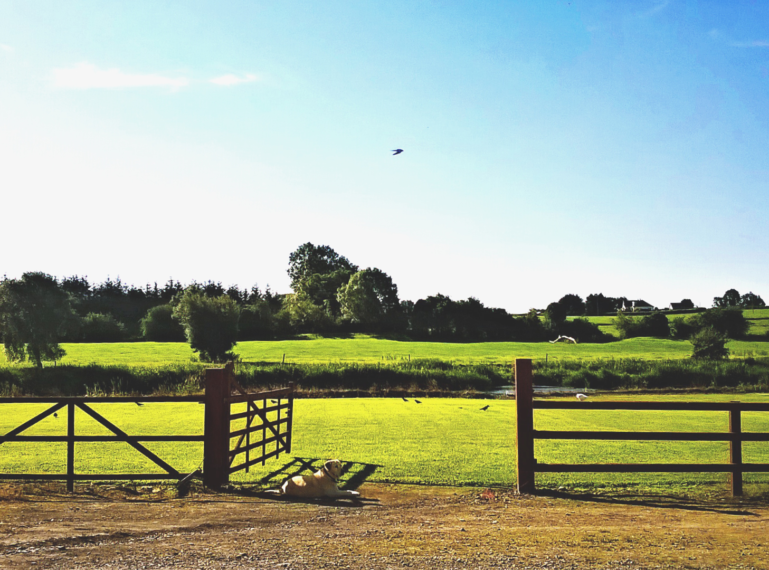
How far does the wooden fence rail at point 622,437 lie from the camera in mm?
10305

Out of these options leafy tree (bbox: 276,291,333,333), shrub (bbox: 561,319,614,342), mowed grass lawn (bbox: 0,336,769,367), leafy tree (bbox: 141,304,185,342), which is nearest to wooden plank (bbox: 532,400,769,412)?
mowed grass lawn (bbox: 0,336,769,367)

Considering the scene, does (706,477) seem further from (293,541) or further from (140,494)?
(140,494)

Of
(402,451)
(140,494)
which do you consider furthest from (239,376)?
(140,494)

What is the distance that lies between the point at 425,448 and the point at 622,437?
6169 mm

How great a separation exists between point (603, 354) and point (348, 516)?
246 ft

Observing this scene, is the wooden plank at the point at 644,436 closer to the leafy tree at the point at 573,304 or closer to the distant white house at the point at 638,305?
the leafy tree at the point at 573,304

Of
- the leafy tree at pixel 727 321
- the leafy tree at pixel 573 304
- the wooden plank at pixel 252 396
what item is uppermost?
the leafy tree at pixel 573 304

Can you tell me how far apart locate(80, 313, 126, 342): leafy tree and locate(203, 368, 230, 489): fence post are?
283 feet

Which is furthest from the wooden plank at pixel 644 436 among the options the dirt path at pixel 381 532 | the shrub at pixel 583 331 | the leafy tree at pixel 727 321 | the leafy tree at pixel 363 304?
the leafy tree at pixel 363 304

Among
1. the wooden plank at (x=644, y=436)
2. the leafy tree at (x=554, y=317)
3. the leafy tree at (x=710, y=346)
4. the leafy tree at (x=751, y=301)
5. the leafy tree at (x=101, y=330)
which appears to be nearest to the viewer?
the wooden plank at (x=644, y=436)

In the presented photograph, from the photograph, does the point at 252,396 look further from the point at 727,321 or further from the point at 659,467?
the point at 727,321

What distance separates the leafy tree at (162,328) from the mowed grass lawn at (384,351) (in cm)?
744

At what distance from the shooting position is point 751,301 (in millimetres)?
145500

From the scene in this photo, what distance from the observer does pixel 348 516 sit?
8.89 m
